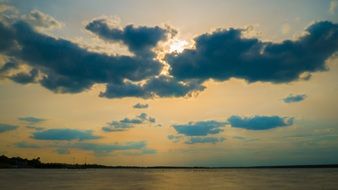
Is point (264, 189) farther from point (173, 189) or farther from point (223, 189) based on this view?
point (173, 189)

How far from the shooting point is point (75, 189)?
7538 centimetres

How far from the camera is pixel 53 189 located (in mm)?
75812

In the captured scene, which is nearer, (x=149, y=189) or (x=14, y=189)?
(x=14, y=189)

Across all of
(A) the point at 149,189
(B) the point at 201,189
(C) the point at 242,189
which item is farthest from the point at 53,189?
(C) the point at 242,189

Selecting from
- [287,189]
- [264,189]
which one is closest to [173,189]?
[264,189]

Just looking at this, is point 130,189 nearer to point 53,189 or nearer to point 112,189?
point 112,189

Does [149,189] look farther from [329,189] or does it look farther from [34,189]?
[329,189]

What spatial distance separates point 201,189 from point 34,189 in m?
32.4

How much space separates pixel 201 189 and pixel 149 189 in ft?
34.2

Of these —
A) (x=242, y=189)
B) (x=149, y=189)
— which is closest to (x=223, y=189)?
(x=242, y=189)

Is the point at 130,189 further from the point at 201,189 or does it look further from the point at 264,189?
the point at 264,189

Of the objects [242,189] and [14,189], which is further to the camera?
[242,189]

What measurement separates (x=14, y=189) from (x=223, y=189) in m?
40.0

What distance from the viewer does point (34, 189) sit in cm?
7269
